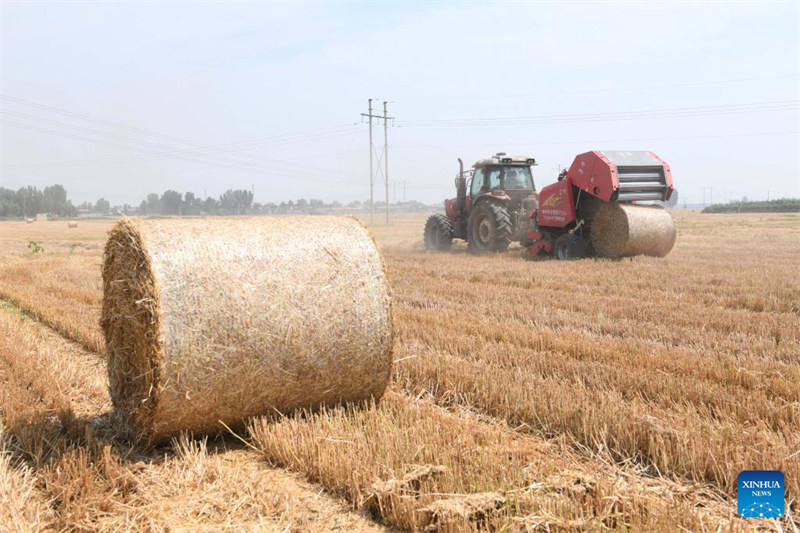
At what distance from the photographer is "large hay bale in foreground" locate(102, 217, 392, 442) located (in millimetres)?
3850

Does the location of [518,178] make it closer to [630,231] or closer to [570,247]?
[570,247]

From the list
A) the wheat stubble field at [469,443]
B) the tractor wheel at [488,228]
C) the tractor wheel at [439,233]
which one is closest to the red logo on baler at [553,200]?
the tractor wheel at [488,228]

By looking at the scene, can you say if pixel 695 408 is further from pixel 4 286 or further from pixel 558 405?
pixel 4 286

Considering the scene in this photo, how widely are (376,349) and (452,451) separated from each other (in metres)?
1.10

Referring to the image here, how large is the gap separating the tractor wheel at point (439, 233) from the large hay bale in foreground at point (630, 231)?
4321 mm

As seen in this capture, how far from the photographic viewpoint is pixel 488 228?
15.5 m

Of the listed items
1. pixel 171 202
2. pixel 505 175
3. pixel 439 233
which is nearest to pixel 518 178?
pixel 505 175

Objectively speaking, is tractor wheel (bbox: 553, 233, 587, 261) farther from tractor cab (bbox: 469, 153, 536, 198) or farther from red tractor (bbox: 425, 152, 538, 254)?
tractor cab (bbox: 469, 153, 536, 198)

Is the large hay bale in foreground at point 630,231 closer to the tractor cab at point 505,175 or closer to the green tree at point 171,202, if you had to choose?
the tractor cab at point 505,175

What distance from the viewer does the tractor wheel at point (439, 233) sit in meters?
17.1

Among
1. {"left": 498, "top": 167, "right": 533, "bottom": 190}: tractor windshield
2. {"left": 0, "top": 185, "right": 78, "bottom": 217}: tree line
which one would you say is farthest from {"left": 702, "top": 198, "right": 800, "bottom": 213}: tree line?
{"left": 0, "top": 185, "right": 78, "bottom": 217}: tree line

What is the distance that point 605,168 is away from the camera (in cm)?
1270

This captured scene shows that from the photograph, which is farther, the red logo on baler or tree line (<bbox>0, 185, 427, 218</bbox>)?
tree line (<bbox>0, 185, 427, 218</bbox>)

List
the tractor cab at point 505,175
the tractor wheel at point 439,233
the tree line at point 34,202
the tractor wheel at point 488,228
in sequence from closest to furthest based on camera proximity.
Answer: the tractor wheel at point 488,228, the tractor cab at point 505,175, the tractor wheel at point 439,233, the tree line at point 34,202
